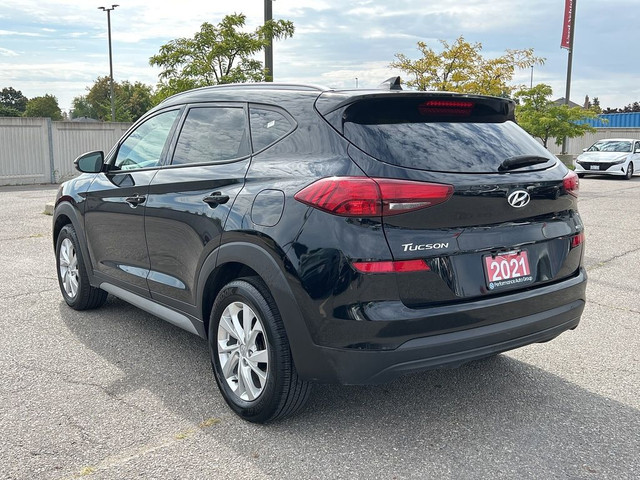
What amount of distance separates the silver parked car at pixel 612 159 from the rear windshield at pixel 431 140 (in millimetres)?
20656

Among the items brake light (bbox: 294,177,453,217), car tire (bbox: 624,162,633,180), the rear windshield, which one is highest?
the rear windshield

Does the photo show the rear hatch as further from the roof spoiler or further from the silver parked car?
the silver parked car

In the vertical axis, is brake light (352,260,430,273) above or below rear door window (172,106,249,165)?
below

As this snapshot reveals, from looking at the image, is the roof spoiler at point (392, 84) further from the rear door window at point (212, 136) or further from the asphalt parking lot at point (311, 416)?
the asphalt parking lot at point (311, 416)

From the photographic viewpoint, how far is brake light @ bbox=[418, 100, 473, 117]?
3.26 meters

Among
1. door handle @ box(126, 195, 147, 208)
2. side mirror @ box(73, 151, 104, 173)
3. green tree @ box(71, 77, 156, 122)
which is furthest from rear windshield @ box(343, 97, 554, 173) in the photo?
green tree @ box(71, 77, 156, 122)

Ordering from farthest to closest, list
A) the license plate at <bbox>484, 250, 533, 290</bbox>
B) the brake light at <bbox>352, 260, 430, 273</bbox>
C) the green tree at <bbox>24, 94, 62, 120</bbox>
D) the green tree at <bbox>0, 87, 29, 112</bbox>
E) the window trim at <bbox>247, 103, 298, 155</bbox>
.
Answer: the green tree at <bbox>0, 87, 29, 112</bbox> → the green tree at <bbox>24, 94, 62, 120</bbox> → the window trim at <bbox>247, 103, 298, 155</bbox> → the license plate at <bbox>484, 250, 533, 290</bbox> → the brake light at <bbox>352, 260, 430, 273</bbox>

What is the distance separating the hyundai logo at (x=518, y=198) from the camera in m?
3.18

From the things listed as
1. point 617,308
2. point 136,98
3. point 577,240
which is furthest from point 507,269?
point 136,98

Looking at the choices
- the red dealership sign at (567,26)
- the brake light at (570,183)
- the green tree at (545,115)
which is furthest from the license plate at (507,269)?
the red dealership sign at (567,26)

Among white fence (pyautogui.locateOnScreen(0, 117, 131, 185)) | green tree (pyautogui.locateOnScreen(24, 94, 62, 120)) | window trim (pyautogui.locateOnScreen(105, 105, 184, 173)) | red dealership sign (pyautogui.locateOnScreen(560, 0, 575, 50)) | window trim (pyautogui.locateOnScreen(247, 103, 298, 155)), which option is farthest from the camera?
green tree (pyautogui.locateOnScreen(24, 94, 62, 120))

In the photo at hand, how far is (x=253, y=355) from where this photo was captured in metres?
3.37

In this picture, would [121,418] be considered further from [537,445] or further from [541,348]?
[541,348]

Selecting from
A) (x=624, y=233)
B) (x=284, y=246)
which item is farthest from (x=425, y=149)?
(x=624, y=233)
